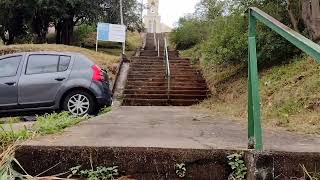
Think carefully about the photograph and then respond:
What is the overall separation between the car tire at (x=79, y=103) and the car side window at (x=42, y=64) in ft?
2.10

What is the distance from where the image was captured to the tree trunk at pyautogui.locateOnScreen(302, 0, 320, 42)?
37.4 feet

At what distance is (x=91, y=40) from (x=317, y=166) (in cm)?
3012

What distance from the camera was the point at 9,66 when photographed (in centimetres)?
955

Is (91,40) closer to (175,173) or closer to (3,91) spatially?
(3,91)

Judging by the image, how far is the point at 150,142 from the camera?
376cm

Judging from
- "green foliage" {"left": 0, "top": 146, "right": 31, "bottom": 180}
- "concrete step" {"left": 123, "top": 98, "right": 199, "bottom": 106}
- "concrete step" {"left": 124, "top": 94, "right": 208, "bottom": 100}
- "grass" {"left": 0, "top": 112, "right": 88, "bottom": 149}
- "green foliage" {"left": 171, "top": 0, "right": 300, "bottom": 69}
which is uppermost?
"green foliage" {"left": 171, "top": 0, "right": 300, "bottom": 69}

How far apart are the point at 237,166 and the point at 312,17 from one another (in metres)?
9.25

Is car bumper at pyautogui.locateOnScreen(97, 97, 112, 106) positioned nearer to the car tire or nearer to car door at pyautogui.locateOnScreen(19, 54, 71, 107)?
the car tire

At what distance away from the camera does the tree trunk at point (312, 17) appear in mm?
11414

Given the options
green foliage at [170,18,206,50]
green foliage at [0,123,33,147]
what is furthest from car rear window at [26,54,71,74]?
green foliage at [170,18,206,50]

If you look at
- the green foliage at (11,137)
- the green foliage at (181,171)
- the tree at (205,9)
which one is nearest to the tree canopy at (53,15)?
the tree at (205,9)

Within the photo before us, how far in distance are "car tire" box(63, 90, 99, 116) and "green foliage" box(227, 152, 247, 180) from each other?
20.8ft

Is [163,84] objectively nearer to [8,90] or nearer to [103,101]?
[103,101]

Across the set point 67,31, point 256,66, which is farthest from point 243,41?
point 67,31
